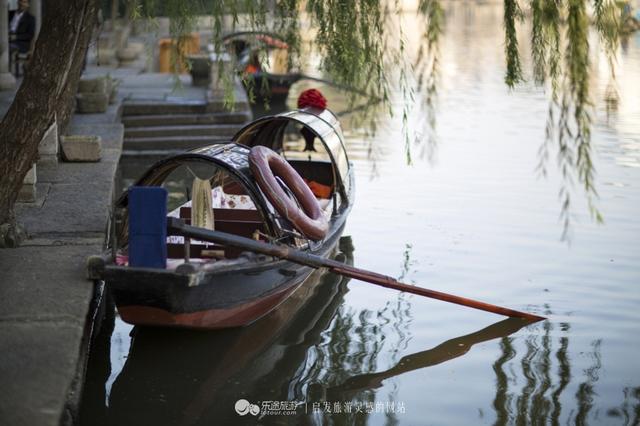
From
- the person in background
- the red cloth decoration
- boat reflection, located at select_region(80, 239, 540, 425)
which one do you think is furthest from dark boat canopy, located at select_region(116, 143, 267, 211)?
the person in background

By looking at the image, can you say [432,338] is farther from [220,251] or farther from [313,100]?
[313,100]

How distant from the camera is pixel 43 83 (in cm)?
722

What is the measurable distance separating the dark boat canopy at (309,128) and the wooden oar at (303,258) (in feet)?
8.82

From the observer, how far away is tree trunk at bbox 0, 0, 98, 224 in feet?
23.4

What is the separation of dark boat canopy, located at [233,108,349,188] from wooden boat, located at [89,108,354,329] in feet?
2.86

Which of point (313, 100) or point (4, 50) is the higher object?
Answer: point (4, 50)

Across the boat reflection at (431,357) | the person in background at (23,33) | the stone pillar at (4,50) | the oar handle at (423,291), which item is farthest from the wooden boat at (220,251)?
the person in background at (23,33)

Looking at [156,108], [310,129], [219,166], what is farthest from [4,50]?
[219,166]

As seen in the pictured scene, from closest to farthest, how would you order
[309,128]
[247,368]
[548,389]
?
[548,389]
[247,368]
[309,128]

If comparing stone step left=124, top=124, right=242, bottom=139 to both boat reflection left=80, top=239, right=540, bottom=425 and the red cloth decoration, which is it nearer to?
the red cloth decoration

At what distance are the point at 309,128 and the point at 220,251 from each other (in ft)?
9.16

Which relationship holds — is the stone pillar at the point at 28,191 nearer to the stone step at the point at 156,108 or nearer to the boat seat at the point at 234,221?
the boat seat at the point at 234,221

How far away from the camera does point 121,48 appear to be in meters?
27.2

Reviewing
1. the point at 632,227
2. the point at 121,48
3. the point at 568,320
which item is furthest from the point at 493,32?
the point at 568,320
